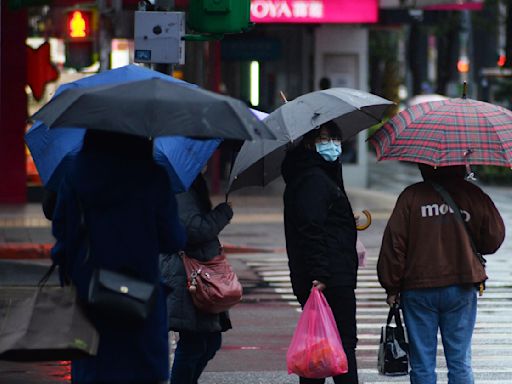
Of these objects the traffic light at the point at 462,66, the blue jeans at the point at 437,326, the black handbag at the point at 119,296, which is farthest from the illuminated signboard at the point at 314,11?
the traffic light at the point at 462,66

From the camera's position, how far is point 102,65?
64.7ft

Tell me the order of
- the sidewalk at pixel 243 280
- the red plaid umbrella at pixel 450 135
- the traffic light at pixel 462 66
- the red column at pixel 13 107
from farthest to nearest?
the traffic light at pixel 462 66, the red column at pixel 13 107, the sidewalk at pixel 243 280, the red plaid umbrella at pixel 450 135

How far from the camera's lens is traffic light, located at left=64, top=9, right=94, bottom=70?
66.5 feet

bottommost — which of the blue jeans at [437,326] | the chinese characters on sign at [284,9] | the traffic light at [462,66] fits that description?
the traffic light at [462,66]

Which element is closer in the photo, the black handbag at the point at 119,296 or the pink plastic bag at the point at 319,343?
the black handbag at the point at 119,296

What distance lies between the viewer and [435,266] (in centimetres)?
750

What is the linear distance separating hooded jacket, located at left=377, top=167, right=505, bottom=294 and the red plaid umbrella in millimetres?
224

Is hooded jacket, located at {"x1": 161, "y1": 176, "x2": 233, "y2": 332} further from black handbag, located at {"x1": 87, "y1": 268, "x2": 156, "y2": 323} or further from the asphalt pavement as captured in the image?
black handbag, located at {"x1": 87, "y1": 268, "x2": 156, "y2": 323}

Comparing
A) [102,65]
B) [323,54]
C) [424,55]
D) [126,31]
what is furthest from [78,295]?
[424,55]

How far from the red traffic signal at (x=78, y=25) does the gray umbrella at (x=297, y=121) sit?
475 inches

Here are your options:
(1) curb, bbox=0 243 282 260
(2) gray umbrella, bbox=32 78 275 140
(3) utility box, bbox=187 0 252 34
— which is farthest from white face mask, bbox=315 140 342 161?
(1) curb, bbox=0 243 282 260

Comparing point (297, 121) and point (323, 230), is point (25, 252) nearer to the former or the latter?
point (297, 121)

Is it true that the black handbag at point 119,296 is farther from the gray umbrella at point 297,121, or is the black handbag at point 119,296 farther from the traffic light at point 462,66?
the traffic light at point 462,66

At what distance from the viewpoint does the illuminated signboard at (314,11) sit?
84.7ft
